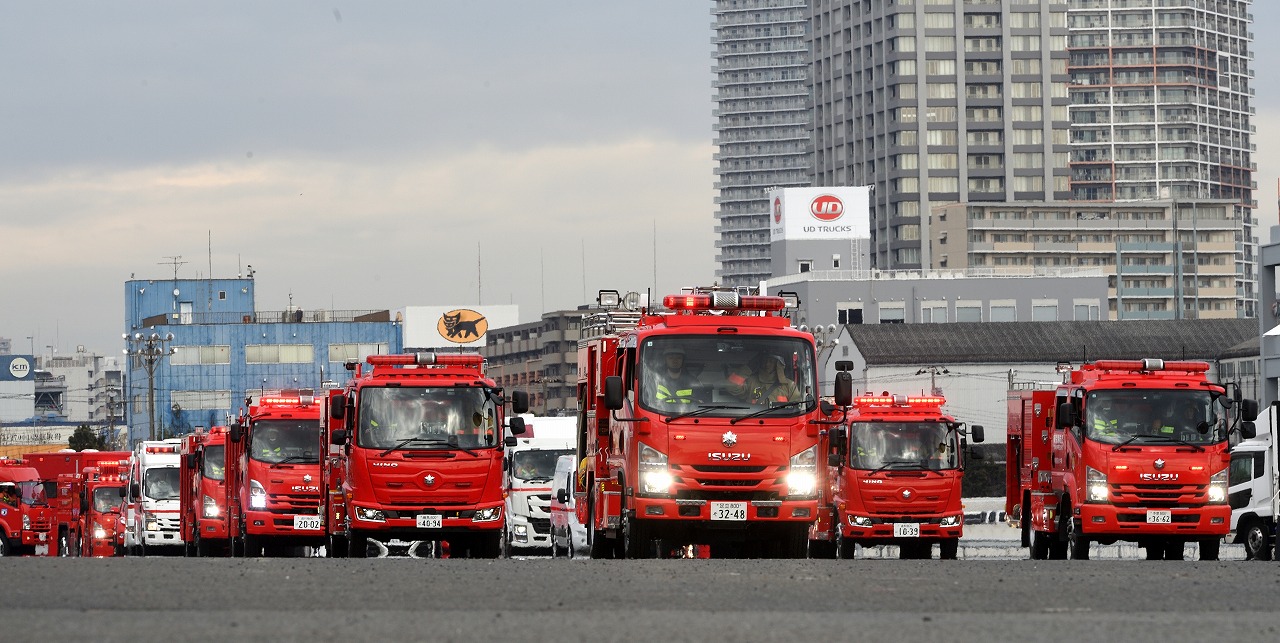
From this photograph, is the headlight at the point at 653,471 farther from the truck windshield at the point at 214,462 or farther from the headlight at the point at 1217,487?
the truck windshield at the point at 214,462

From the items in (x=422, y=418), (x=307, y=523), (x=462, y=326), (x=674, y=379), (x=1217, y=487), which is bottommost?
(x=307, y=523)

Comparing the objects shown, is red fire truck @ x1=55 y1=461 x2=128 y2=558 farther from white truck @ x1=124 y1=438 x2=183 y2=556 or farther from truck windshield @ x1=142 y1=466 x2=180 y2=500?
truck windshield @ x1=142 y1=466 x2=180 y2=500

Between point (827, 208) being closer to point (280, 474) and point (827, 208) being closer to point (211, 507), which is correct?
point (211, 507)

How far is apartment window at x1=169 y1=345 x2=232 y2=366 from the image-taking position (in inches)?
6019

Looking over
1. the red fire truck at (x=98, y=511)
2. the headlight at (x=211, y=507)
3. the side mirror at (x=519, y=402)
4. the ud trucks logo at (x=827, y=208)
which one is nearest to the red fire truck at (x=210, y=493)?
the headlight at (x=211, y=507)

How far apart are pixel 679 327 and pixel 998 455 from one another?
88.0 m

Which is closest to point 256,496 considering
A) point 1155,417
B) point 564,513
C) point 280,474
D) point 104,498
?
point 280,474

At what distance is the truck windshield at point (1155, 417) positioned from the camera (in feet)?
95.2

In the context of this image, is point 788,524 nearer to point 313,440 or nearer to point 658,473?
point 658,473

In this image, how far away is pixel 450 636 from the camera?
40.8 feet

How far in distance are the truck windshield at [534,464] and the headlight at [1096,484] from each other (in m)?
14.3

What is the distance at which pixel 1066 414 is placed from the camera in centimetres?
2923

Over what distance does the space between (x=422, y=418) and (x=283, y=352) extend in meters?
129

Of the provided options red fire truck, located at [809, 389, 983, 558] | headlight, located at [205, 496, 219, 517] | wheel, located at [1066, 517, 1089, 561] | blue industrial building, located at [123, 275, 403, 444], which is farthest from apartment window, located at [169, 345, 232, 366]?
wheel, located at [1066, 517, 1089, 561]
